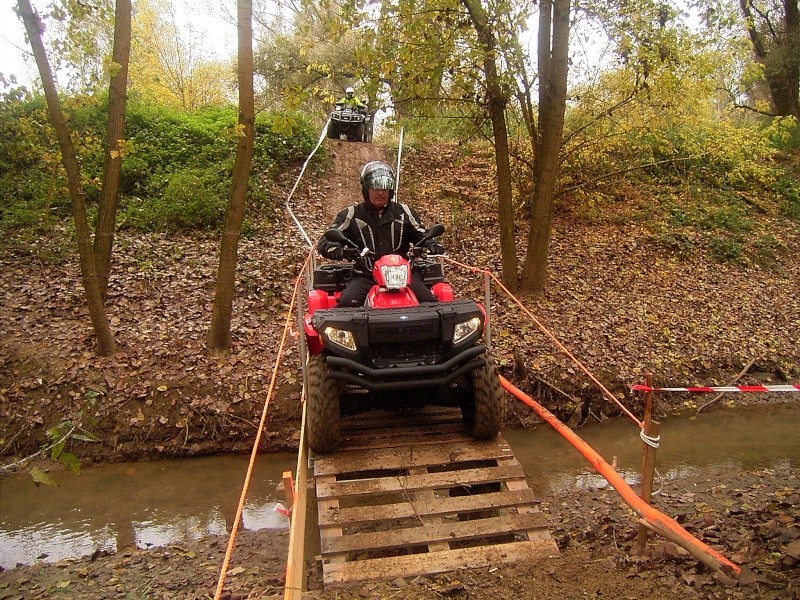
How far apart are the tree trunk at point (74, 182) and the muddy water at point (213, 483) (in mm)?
1692

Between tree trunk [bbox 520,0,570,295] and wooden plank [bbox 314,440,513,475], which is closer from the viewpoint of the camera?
wooden plank [bbox 314,440,513,475]

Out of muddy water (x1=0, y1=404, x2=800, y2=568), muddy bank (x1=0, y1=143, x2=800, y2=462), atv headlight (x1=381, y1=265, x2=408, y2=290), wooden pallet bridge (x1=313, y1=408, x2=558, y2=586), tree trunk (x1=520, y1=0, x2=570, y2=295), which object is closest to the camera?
wooden pallet bridge (x1=313, y1=408, x2=558, y2=586)

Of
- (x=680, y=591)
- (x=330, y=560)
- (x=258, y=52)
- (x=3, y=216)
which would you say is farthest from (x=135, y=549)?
(x=258, y=52)

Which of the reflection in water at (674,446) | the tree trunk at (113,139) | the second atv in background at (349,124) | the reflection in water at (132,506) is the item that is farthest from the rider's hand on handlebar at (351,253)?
the second atv in background at (349,124)

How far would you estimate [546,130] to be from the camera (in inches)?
341

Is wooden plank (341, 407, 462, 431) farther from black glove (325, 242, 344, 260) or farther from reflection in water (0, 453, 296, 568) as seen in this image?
black glove (325, 242, 344, 260)

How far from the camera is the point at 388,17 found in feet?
24.7

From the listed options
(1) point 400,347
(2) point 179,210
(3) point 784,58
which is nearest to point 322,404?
(1) point 400,347

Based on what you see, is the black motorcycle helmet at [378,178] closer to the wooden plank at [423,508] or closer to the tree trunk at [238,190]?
the tree trunk at [238,190]

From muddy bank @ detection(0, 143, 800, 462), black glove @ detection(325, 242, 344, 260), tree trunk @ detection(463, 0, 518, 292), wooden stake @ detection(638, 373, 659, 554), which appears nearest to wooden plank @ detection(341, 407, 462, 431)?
black glove @ detection(325, 242, 344, 260)

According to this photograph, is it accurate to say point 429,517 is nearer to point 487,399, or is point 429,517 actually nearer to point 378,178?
point 487,399

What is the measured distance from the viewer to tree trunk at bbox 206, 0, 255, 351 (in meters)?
6.68

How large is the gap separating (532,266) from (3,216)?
8.35 meters

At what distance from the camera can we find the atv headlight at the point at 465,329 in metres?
4.26
